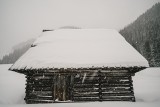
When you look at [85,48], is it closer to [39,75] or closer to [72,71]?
[72,71]

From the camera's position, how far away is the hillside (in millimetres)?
47369

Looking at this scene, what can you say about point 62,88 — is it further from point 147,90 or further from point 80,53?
point 147,90

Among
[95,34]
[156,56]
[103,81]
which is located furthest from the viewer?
[156,56]

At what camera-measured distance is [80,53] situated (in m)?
11.6

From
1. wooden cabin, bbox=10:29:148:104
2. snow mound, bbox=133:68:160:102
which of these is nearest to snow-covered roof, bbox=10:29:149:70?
wooden cabin, bbox=10:29:148:104

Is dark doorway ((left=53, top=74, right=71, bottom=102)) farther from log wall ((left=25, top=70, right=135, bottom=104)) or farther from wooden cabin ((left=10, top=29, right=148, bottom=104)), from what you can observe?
log wall ((left=25, top=70, right=135, bottom=104))

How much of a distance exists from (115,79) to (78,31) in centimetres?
632

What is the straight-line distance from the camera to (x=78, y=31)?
16016mm

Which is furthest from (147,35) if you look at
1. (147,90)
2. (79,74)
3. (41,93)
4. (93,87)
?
(41,93)

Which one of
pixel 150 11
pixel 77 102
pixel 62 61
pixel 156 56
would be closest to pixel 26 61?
pixel 62 61

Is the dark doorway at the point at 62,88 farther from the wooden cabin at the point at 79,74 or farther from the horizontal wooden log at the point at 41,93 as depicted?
the horizontal wooden log at the point at 41,93

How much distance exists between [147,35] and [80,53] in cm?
6992

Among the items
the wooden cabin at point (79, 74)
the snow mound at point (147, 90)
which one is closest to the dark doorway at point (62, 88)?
the wooden cabin at point (79, 74)

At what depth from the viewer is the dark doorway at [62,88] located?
36.1 feet
